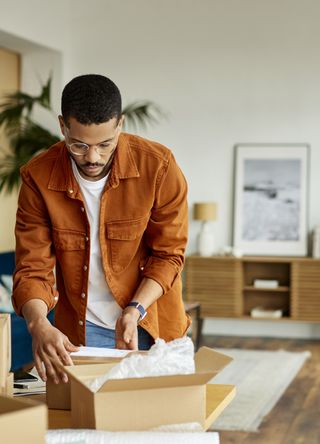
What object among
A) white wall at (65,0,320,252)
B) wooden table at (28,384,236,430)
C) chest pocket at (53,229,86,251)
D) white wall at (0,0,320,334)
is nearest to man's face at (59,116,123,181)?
chest pocket at (53,229,86,251)

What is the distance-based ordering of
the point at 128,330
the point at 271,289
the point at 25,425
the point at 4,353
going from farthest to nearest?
the point at 271,289, the point at 128,330, the point at 4,353, the point at 25,425

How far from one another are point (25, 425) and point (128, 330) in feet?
2.79

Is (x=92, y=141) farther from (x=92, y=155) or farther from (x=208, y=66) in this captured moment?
(x=208, y=66)

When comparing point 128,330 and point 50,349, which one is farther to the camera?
point 128,330

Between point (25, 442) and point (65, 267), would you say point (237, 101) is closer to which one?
point (65, 267)

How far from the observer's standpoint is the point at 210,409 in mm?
2014

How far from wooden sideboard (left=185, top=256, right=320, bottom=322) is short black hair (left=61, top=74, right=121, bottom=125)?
19.5ft

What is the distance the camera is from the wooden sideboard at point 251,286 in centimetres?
795

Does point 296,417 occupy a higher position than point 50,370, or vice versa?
point 50,370

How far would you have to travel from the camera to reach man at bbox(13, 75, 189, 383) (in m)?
2.36

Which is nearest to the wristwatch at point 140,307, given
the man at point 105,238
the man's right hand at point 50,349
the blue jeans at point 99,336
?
the man at point 105,238

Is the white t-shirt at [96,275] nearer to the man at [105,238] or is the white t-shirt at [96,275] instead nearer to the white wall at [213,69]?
the man at [105,238]

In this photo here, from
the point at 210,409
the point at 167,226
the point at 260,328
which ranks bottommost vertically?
the point at 260,328

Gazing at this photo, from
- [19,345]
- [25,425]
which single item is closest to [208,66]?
[19,345]
